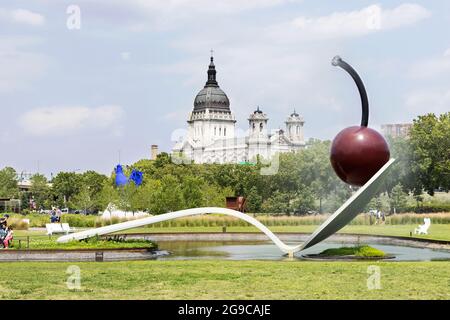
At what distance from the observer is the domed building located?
159 m

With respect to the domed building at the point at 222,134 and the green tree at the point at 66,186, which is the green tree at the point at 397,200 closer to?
the green tree at the point at 66,186

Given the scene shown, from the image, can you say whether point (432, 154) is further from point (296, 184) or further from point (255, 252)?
point (255, 252)

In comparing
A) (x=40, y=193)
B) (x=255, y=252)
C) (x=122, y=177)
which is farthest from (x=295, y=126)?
(x=255, y=252)

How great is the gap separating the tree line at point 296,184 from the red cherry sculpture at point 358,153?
30.1 meters

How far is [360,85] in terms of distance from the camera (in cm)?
2073

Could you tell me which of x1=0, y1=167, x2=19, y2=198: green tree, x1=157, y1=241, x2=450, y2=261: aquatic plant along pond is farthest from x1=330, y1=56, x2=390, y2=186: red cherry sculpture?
x1=0, y1=167, x2=19, y2=198: green tree

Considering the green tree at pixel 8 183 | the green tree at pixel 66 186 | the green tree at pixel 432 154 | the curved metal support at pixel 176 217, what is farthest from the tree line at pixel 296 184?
the curved metal support at pixel 176 217

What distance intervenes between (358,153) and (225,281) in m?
6.01

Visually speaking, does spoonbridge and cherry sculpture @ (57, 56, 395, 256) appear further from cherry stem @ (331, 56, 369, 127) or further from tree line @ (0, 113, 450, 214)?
tree line @ (0, 113, 450, 214)

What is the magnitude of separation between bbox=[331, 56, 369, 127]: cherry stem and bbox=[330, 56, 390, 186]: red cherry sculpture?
0.31 metres

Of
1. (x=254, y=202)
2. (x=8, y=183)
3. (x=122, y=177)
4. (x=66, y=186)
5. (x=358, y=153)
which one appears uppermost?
(x=8, y=183)

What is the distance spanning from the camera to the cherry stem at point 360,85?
66.5 feet
